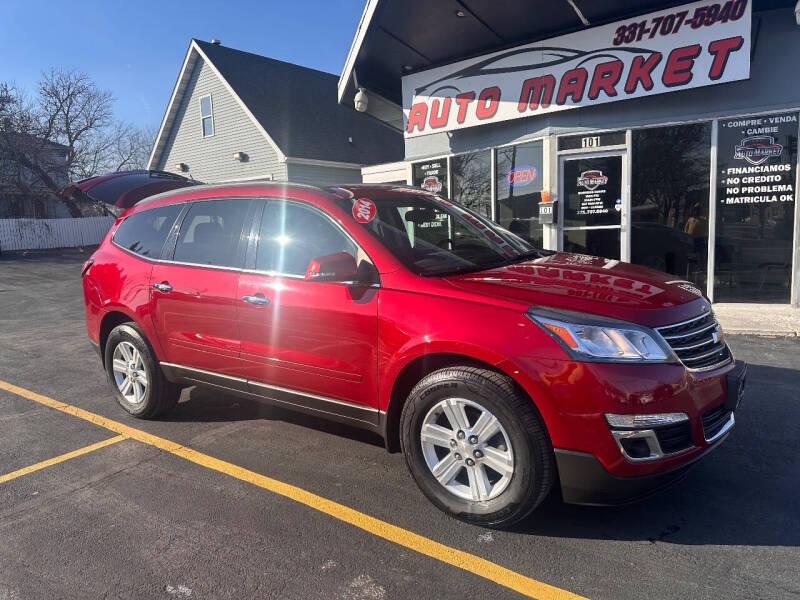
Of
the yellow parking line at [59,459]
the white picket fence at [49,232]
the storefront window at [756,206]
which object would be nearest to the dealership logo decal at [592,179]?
the storefront window at [756,206]

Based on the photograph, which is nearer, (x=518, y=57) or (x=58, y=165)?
(x=518, y=57)

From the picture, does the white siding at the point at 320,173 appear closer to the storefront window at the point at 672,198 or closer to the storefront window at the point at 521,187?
the storefront window at the point at 521,187

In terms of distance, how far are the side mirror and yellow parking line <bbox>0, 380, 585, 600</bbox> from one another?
1276mm

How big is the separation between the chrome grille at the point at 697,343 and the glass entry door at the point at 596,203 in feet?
20.4

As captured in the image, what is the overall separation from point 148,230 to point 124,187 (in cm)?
283

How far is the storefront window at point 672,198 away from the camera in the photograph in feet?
28.2

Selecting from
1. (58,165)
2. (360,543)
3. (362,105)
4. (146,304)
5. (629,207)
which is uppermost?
(58,165)

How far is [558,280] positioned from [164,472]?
274 cm

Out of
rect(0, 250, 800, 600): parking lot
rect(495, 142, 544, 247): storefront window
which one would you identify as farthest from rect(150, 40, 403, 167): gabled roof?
rect(0, 250, 800, 600): parking lot

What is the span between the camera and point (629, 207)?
9062 millimetres

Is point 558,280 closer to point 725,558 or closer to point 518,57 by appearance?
point 725,558

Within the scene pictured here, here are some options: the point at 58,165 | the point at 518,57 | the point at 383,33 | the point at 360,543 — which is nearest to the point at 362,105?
the point at 383,33

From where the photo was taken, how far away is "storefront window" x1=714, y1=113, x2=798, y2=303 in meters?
8.04

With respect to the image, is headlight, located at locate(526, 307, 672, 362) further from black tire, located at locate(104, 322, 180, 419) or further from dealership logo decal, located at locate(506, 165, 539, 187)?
dealership logo decal, located at locate(506, 165, 539, 187)
